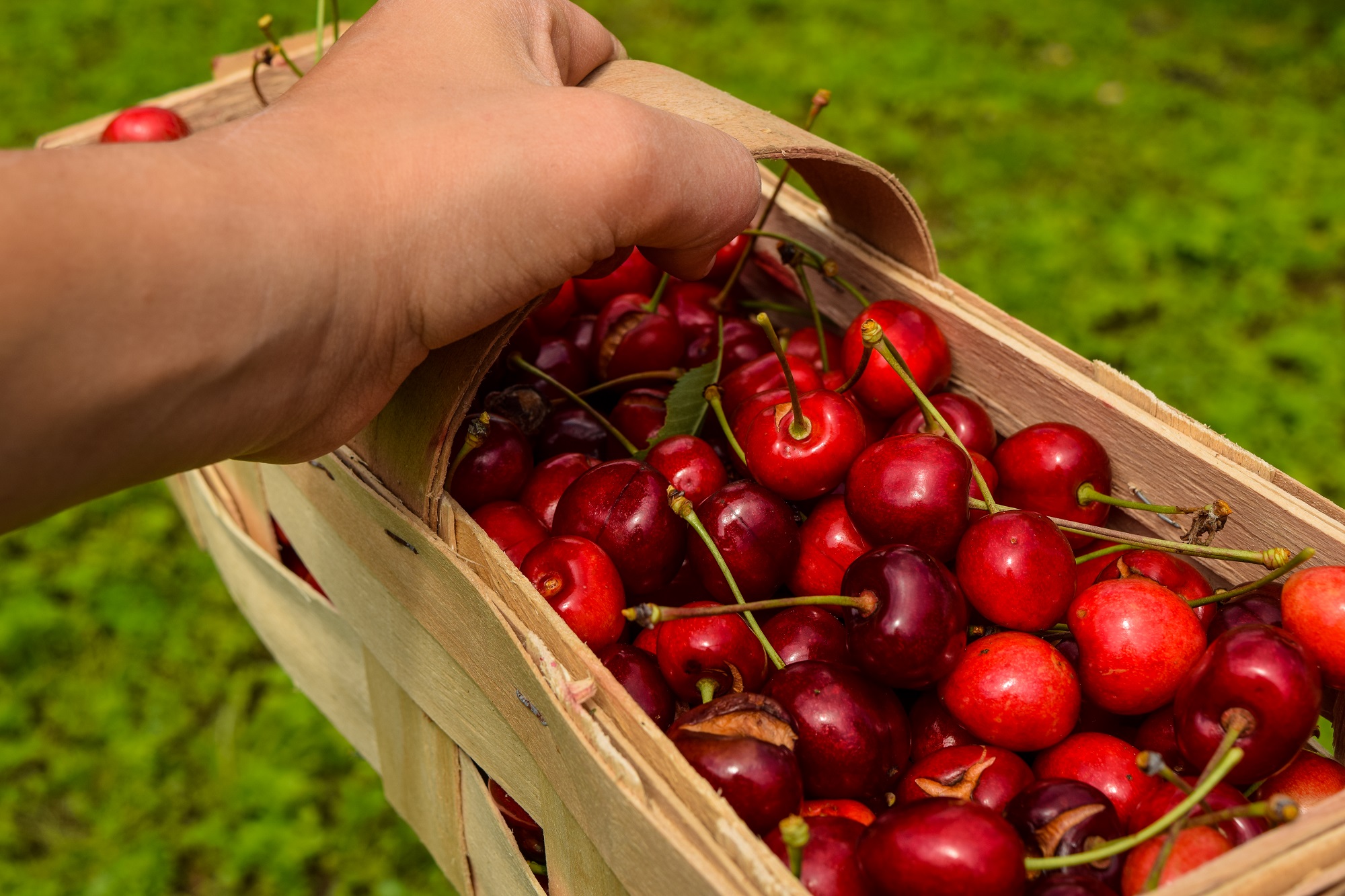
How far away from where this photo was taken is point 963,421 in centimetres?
156

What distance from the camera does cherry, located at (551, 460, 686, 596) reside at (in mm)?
1368

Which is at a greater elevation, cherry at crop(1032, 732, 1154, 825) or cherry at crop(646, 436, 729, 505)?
cherry at crop(646, 436, 729, 505)

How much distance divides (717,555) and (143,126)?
1710 mm

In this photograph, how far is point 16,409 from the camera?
885 mm

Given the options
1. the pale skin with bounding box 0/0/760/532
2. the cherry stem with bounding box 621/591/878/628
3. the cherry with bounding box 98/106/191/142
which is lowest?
the cherry stem with bounding box 621/591/878/628

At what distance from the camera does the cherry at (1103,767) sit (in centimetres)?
121

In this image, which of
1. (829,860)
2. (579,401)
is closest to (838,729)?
(829,860)

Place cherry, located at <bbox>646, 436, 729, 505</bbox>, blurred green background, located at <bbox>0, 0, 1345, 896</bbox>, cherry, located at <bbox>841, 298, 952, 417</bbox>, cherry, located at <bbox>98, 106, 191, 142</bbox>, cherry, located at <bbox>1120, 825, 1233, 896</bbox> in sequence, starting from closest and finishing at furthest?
cherry, located at <bbox>1120, 825, 1233, 896</bbox>
cherry, located at <bbox>646, 436, 729, 505</bbox>
cherry, located at <bbox>841, 298, 952, 417</bbox>
cherry, located at <bbox>98, 106, 191, 142</bbox>
blurred green background, located at <bbox>0, 0, 1345, 896</bbox>

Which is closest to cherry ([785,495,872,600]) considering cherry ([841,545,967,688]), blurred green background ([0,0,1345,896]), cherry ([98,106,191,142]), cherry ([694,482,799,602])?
cherry ([694,482,799,602])

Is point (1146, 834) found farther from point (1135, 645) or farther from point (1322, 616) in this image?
point (1322, 616)

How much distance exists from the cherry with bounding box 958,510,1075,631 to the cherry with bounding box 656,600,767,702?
0.29m

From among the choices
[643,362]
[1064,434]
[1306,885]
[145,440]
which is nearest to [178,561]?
[643,362]

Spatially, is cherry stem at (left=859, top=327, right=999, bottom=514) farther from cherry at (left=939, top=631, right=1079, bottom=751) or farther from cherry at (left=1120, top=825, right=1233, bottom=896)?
cherry at (left=1120, top=825, right=1233, bottom=896)

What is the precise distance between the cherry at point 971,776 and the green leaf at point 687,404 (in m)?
0.61
